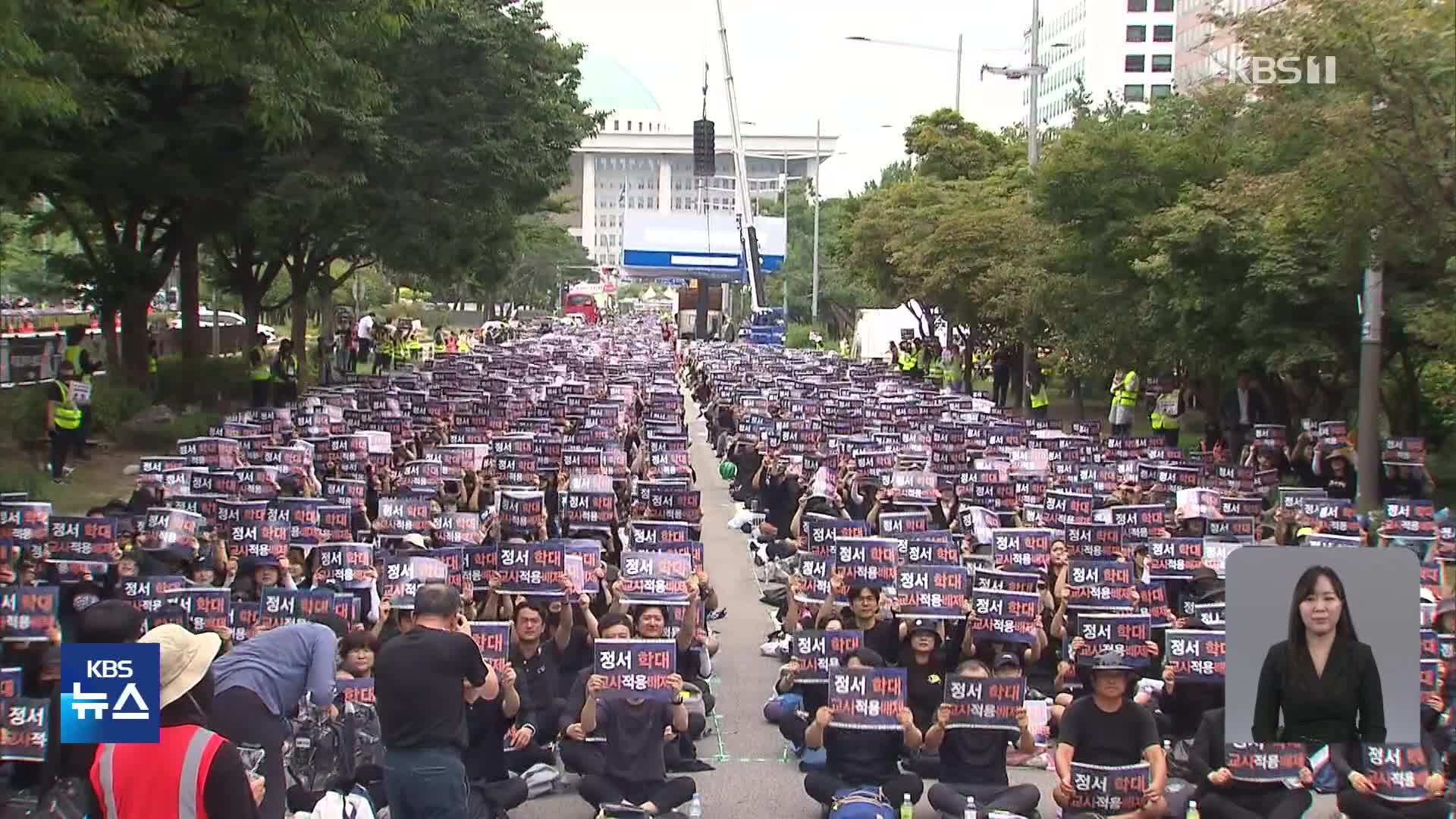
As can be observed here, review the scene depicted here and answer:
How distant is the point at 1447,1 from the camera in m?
9.72

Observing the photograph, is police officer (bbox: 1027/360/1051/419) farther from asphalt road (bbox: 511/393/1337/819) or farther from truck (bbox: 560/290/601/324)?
truck (bbox: 560/290/601/324)

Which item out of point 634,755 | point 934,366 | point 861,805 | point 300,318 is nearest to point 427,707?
point 634,755

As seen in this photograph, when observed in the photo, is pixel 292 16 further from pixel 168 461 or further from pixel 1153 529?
pixel 1153 529

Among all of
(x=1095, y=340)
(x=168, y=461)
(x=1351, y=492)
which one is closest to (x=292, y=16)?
(x=168, y=461)

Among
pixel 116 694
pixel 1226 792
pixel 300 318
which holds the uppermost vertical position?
pixel 300 318

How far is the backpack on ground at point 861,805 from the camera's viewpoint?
9406mm

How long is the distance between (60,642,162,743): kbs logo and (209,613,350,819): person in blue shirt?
2.11 metres

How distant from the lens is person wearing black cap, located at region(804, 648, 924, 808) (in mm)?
9805

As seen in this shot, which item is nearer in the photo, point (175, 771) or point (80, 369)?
point (175, 771)

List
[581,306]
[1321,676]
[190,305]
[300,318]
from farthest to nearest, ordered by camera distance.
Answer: [581,306], [300,318], [190,305], [1321,676]

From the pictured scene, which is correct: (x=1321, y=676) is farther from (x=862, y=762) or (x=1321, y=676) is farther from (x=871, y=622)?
(x=871, y=622)

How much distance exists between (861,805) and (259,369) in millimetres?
26753

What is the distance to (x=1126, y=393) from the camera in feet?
103

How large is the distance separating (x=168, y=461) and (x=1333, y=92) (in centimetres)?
1206
